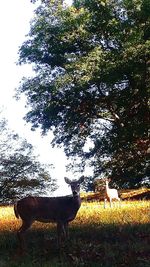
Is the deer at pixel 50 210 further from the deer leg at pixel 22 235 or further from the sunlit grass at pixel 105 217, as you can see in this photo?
the sunlit grass at pixel 105 217

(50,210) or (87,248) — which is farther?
(50,210)

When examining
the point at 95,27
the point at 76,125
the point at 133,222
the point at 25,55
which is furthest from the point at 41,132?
the point at 133,222

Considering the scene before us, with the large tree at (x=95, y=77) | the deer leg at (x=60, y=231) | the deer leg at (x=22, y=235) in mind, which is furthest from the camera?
the large tree at (x=95, y=77)

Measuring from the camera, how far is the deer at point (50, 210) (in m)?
13.3

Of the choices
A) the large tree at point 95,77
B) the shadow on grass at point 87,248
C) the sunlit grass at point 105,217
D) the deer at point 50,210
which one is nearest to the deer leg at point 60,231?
the deer at point 50,210

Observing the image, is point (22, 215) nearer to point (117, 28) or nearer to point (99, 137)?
point (117, 28)

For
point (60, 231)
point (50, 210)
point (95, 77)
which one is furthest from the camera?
point (95, 77)

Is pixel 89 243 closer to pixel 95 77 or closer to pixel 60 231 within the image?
pixel 60 231

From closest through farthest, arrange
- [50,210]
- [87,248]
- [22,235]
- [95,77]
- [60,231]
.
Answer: [87,248]
[22,235]
[60,231]
[50,210]
[95,77]

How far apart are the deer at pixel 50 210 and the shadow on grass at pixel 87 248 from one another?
1.33 feet

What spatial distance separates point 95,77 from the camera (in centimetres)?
3259

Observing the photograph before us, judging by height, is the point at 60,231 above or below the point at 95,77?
below

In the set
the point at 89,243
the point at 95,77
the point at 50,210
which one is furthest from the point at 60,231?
the point at 95,77

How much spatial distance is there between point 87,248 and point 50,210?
167 cm
